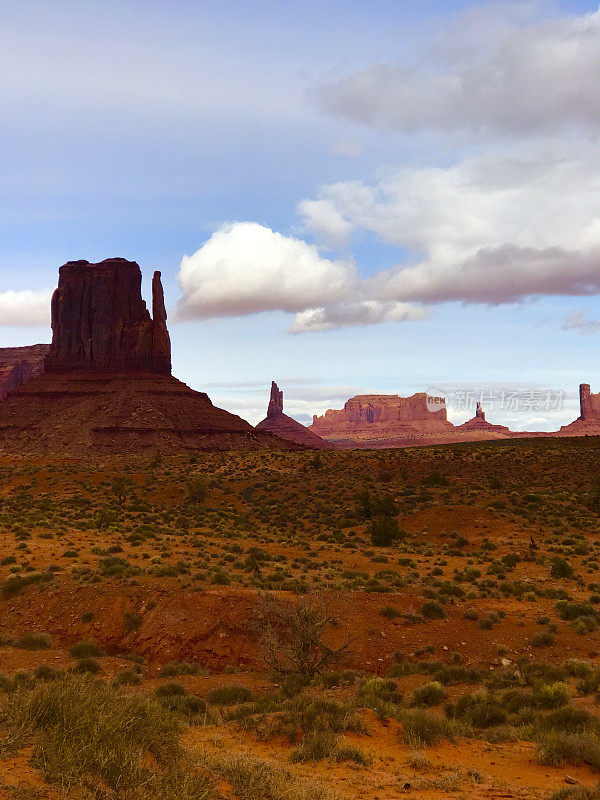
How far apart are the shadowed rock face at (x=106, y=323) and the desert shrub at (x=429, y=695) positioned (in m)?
113

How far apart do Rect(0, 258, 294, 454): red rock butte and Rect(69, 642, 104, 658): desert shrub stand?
74.3 metres

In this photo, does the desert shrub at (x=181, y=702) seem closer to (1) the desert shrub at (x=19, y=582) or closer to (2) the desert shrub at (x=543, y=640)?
(2) the desert shrub at (x=543, y=640)

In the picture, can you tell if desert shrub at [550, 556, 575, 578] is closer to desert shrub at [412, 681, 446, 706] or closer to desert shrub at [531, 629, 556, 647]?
desert shrub at [531, 629, 556, 647]

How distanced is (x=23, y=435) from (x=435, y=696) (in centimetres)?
9422

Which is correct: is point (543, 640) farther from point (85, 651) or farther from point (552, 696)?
point (85, 651)

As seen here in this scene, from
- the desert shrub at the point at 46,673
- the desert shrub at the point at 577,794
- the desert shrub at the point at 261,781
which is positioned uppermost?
the desert shrub at the point at 261,781

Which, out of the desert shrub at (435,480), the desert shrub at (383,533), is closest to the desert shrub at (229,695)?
the desert shrub at (383,533)

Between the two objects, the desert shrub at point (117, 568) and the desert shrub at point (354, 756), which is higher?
the desert shrub at point (117, 568)

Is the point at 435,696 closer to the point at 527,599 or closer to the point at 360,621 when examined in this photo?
the point at 360,621

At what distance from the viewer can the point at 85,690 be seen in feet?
30.1

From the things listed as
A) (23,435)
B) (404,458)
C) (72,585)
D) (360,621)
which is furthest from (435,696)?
(23,435)

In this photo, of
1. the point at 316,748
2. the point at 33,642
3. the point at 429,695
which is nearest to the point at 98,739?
the point at 316,748

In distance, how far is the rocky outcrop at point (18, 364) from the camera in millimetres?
172750

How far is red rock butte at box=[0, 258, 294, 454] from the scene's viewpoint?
94.1 metres
